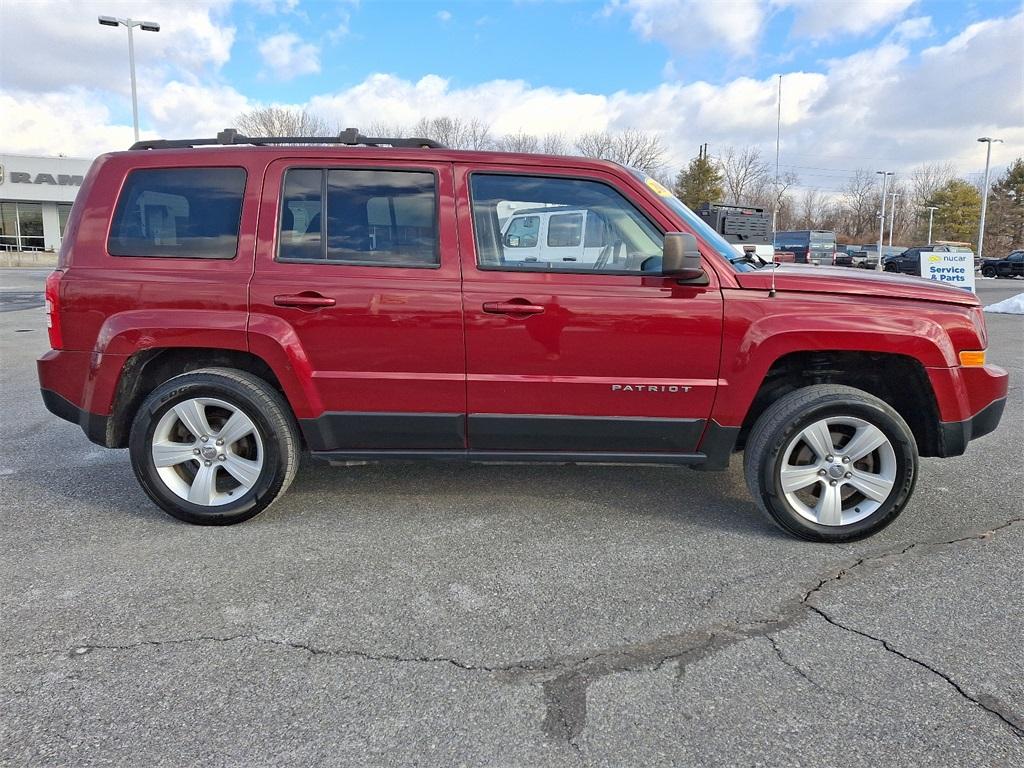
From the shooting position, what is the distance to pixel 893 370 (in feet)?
11.8

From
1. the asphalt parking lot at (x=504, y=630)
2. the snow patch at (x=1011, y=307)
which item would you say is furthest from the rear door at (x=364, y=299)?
the snow patch at (x=1011, y=307)

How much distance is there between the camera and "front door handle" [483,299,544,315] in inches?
131

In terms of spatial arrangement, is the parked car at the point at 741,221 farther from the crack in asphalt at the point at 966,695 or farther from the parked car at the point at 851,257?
the parked car at the point at 851,257

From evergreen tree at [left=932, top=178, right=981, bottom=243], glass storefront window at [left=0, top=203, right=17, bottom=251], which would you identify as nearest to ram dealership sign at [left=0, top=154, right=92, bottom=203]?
glass storefront window at [left=0, top=203, right=17, bottom=251]

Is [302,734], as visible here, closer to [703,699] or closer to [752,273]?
[703,699]

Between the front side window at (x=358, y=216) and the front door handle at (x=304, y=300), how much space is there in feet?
0.66

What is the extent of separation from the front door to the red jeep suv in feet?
0.03

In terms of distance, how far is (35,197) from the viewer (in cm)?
3956

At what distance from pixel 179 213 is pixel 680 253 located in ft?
8.47

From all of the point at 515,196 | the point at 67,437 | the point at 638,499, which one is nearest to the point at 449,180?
the point at 515,196

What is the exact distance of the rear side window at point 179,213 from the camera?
138 inches

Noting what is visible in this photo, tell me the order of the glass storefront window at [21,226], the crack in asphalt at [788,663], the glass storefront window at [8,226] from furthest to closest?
the glass storefront window at [21,226]
the glass storefront window at [8,226]
the crack in asphalt at [788,663]

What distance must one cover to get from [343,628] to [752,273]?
2548mm

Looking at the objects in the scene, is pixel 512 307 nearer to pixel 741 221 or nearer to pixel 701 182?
pixel 741 221
